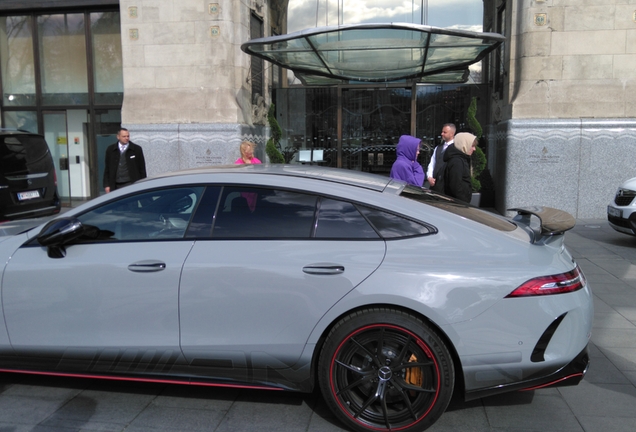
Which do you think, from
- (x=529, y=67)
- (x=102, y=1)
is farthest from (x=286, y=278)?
(x=102, y=1)

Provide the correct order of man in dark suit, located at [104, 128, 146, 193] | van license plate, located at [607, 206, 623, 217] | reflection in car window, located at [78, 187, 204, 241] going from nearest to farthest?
reflection in car window, located at [78, 187, 204, 241] < van license plate, located at [607, 206, 623, 217] < man in dark suit, located at [104, 128, 146, 193]

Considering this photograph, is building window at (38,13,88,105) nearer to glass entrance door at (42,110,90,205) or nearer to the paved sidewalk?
glass entrance door at (42,110,90,205)

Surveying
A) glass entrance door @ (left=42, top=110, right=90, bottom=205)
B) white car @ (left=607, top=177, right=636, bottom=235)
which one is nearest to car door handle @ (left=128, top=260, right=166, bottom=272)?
white car @ (left=607, top=177, right=636, bottom=235)

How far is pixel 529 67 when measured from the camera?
11.3 meters

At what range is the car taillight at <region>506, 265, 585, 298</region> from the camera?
126 inches

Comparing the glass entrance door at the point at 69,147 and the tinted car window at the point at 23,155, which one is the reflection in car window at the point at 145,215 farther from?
the glass entrance door at the point at 69,147

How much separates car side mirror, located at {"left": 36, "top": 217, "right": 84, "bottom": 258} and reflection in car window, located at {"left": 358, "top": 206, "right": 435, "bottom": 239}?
1.81m

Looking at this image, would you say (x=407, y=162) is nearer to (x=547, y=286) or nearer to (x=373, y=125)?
(x=547, y=286)

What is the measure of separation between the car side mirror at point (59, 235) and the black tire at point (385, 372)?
68.6 inches

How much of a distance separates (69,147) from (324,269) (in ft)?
41.4

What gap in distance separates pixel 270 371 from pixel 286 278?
1.98 ft

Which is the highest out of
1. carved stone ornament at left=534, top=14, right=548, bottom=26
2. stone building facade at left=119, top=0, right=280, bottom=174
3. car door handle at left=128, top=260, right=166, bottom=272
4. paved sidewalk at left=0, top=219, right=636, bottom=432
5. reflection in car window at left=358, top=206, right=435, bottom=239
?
carved stone ornament at left=534, top=14, right=548, bottom=26

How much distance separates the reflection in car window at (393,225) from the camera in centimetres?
343

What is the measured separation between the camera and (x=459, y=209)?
12.5 ft
